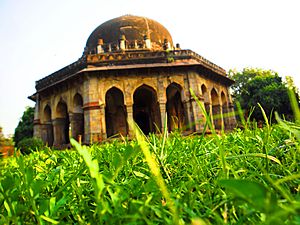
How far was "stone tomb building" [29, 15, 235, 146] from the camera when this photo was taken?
11.7 metres

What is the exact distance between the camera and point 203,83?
13.0m

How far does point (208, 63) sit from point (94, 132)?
7452 mm

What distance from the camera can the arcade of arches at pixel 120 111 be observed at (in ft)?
37.5

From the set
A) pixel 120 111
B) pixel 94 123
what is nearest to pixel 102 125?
pixel 94 123

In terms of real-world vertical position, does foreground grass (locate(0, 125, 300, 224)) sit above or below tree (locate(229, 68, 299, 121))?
below

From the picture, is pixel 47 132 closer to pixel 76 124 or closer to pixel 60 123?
pixel 60 123

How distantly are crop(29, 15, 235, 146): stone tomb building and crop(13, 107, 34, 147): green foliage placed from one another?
723cm

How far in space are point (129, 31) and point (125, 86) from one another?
206 inches

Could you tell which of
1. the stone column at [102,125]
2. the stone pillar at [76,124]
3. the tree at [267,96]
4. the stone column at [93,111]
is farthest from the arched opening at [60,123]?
the tree at [267,96]

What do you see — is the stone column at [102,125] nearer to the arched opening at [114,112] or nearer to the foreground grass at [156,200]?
the arched opening at [114,112]

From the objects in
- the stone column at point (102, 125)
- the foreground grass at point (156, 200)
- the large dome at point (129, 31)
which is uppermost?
the large dome at point (129, 31)

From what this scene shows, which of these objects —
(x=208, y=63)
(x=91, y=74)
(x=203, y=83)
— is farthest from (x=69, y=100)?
(x=208, y=63)

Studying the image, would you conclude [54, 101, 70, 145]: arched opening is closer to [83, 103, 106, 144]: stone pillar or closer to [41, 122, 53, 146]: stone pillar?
[41, 122, 53, 146]: stone pillar

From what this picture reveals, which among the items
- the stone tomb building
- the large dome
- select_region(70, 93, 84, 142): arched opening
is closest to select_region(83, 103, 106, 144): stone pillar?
the stone tomb building
